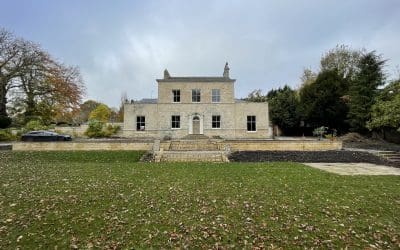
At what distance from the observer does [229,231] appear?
4.21 meters

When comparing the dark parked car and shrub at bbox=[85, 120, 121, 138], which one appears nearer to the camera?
the dark parked car

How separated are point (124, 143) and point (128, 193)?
1191 cm

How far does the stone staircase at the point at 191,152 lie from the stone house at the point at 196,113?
25.7 feet

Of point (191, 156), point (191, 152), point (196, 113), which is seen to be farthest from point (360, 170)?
point (196, 113)

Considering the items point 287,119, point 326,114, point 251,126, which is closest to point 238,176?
point 251,126

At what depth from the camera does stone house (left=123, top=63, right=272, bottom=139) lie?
2705 cm

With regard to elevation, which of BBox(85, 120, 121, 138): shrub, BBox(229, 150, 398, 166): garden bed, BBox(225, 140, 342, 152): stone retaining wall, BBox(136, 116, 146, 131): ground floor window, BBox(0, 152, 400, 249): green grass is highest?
BBox(136, 116, 146, 131): ground floor window

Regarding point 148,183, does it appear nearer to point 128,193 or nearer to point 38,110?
point 128,193

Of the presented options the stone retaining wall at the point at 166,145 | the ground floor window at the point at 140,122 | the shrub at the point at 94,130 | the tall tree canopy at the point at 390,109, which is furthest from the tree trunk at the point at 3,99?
the tall tree canopy at the point at 390,109

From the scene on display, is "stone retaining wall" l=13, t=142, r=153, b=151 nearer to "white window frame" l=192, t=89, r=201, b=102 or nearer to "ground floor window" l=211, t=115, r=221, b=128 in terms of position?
"ground floor window" l=211, t=115, r=221, b=128

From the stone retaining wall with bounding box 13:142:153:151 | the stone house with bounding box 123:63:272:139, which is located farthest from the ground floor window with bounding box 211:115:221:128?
the stone retaining wall with bounding box 13:142:153:151

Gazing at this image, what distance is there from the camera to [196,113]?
27172mm

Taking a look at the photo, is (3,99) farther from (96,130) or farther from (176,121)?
(176,121)

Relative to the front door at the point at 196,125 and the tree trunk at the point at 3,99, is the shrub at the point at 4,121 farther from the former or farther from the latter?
the front door at the point at 196,125
